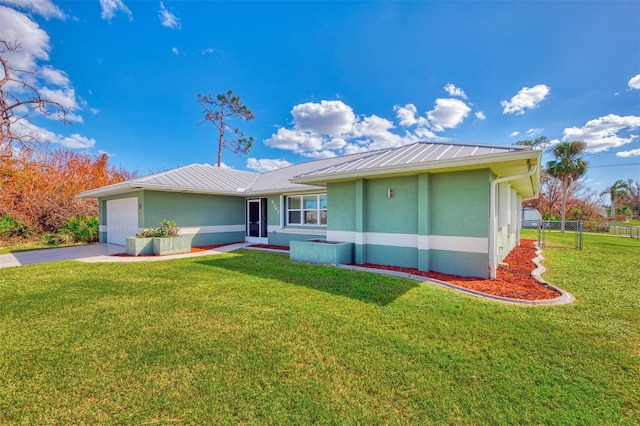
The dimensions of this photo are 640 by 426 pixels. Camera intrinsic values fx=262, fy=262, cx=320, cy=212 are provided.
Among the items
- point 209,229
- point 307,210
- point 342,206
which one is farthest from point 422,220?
point 209,229

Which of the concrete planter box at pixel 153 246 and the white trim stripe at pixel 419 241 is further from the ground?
the white trim stripe at pixel 419 241

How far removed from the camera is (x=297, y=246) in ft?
31.1

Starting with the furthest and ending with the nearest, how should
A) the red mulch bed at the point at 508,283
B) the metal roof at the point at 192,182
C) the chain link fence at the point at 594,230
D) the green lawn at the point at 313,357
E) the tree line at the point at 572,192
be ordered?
the tree line at the point at 572,192 → the chain link fence at the point at 594,230 → the metal roof at the point at 192,182 → the red mulch bed at the point at 508,283 → the green lawn at the point at 313,357

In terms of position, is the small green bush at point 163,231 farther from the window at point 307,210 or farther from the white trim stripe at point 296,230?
the window at point 307,210

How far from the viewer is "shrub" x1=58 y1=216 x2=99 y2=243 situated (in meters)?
16.0

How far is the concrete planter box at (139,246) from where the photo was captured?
35.0 ft

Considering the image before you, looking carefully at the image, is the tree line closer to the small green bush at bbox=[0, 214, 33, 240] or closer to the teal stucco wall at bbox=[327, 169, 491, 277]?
the teal stucco wall at bbox=[327, 169, 491, 277]

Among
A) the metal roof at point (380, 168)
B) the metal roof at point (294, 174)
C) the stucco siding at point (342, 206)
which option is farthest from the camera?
the metal roof at point (294, 174)

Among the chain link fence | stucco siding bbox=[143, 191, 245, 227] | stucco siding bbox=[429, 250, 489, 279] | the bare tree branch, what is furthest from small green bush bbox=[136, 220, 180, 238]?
the chain link fence

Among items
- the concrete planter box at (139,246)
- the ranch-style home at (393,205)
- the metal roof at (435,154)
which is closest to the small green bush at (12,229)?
the ranch-style home at (393,205)

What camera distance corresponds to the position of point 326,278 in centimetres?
693

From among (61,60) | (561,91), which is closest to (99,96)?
Result: (61,60)

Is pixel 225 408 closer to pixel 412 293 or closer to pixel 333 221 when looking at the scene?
pixel 412 293

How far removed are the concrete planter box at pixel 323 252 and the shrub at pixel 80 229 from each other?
585 inches
